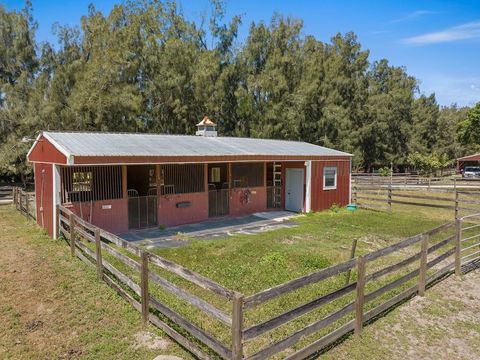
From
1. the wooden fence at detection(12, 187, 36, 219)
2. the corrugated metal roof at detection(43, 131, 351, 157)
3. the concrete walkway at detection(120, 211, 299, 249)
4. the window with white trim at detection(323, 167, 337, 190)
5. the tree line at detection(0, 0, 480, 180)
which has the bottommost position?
the concrete walkway at detection(120, 211, 299, 249)

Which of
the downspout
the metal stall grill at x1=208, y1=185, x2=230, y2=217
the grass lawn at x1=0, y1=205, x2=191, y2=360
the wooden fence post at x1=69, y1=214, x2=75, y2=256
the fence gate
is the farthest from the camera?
the downspout

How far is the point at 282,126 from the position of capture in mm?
32375

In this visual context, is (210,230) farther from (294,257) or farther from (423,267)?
(423,267)

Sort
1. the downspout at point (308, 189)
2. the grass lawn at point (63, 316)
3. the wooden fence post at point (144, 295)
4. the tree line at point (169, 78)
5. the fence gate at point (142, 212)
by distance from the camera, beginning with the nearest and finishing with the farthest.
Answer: the grass lawn at point (63, 316) < the wooden fence post at point (144, 295) < the fence gate at point (142, 212) < the downspout at point (308, 189) < the tree line at point (169, 78)

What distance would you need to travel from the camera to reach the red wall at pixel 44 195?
10852 millimetres

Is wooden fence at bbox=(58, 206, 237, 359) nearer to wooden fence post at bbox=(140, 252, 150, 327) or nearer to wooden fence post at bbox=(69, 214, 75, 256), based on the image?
wooden fence post at bbox=(140, 252, 150, 327)

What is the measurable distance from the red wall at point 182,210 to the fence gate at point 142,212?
0.78ft

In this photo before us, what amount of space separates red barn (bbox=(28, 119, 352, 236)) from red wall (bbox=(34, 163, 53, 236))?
0.03 m

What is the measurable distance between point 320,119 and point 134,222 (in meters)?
25.9

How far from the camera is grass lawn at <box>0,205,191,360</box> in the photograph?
4645mm

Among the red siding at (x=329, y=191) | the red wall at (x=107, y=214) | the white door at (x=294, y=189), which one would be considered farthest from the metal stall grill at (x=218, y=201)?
the red siding at (x=329, y=191)

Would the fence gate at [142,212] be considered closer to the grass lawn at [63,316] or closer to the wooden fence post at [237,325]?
the grass lawn at [63,316]

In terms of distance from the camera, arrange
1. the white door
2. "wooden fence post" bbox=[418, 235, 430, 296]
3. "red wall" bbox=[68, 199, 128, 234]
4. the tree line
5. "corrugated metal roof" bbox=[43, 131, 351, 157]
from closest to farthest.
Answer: "wooden fence post" bbox=[418, 235, 430, 296] → "corrugated metal roof" bbox=[43, 131, 351, 157] → "red wall" bbox=[68, 199, 128, 234] → the white door → the tree line

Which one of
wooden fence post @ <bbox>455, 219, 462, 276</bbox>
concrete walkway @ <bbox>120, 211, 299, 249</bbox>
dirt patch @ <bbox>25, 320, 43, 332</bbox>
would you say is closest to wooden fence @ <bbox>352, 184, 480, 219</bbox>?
concrete walkway @ <bbox>120, 211, 299, 249</bbox>
